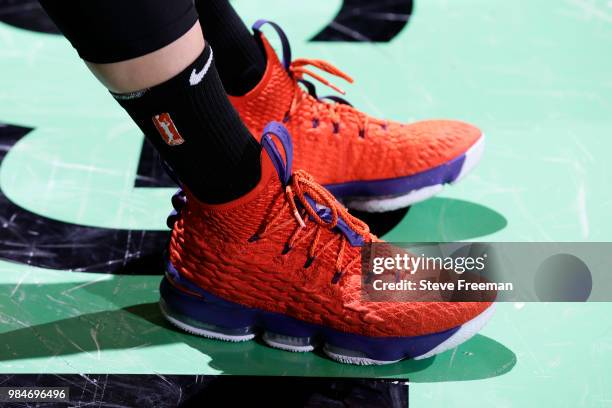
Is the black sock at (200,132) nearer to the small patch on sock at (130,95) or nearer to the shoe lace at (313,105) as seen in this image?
the small patch on sock at (130,95)

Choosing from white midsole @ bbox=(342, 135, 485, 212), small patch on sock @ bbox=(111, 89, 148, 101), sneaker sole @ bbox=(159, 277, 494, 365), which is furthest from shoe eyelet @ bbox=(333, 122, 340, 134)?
small patch on sock @ bbox=(111, 89, 148, 101)

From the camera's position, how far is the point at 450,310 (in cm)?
148

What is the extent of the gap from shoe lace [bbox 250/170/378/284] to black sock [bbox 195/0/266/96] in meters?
0.32

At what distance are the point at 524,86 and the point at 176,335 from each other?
105 centimetres

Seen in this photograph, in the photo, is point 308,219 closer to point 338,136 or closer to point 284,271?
point 284,271

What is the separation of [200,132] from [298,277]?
0.26m

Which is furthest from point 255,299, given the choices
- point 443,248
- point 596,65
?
point 596,65

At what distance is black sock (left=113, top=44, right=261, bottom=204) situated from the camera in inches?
52.9

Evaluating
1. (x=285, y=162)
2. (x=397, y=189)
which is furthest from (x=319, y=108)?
(x=285, y=162)

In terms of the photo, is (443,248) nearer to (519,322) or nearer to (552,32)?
(519,322)

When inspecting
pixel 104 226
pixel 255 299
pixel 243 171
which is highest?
pixel 243 171

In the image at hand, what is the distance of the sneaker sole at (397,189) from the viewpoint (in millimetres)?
1824

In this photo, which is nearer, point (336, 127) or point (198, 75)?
point (198, 75)

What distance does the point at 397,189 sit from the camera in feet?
5.99
